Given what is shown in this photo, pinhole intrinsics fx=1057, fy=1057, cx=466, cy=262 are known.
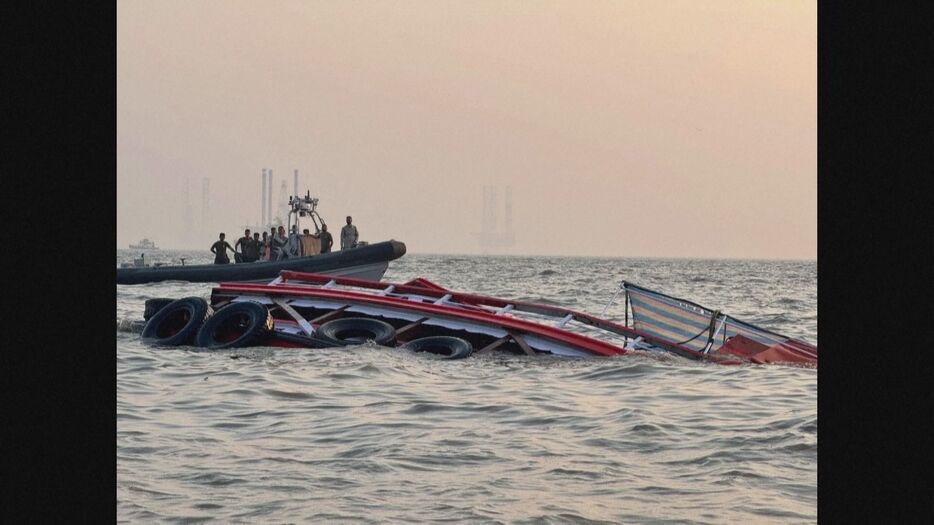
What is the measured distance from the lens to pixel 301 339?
13469 mm

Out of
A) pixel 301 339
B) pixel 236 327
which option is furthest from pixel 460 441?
pixel 236 327

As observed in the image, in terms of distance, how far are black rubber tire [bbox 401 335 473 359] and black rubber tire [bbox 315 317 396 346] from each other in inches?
15.7

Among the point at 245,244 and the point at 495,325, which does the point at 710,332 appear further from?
the point at 245,244

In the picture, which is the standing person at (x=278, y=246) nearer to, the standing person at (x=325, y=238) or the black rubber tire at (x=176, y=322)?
the standing person at (x=325, y=238)

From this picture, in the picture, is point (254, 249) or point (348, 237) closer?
point (348, 237)

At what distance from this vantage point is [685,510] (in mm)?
5535

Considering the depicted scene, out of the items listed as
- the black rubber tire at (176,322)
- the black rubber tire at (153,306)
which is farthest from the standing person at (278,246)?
the black rubber tire at (176,322)

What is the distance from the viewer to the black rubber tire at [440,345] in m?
13.0

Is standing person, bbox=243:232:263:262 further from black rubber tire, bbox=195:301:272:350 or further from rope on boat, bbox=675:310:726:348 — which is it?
rope on boat, bbox=675:310:726:348

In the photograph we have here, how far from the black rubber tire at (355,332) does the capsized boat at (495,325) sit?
0.01 m

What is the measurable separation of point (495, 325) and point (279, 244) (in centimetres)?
1415

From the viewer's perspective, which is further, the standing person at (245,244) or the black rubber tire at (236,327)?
the standing person at (245,244)

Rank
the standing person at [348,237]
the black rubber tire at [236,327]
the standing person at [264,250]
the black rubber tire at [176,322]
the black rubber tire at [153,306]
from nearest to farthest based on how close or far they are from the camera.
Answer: the black rubber tire at [236,327] < the black rubber tire at [176,322] < the black rubber tire at [153,306] < the standing person at [348,237] < the standing person at [264,250]
